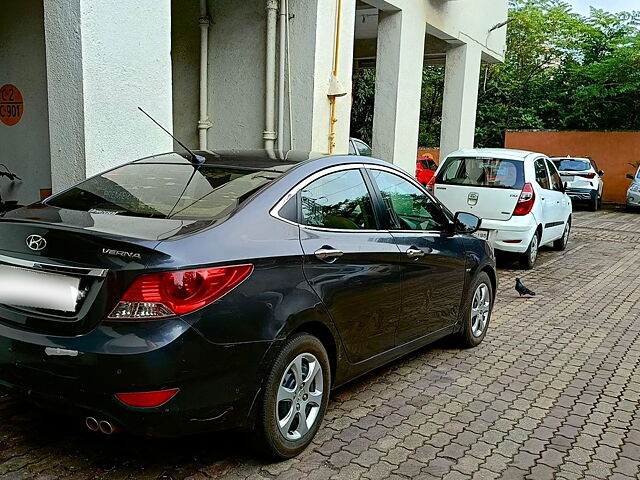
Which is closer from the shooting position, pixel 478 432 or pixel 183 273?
pixel 183 273

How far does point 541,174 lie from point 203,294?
800 centimetres

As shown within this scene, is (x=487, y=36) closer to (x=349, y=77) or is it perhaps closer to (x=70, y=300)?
(x=349, y=77)

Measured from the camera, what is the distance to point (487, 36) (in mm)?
14812

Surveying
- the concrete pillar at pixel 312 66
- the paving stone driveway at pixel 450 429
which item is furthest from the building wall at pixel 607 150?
the paving stone driveway at pixel 450 429

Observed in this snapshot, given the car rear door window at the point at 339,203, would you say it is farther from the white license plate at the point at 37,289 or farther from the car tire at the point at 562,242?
the car tire at the point at 562,242

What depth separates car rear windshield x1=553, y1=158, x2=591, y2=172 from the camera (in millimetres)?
20516

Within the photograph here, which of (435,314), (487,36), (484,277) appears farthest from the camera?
(487,36)

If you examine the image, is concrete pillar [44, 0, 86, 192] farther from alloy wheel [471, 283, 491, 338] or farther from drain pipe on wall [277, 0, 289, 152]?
alloy wheel [471, 283, 491, 338]

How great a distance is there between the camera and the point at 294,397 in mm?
3375

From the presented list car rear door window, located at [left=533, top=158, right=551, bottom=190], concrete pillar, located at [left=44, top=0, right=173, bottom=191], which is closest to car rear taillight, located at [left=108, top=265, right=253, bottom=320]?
concrete pillar, located at [left=44, top=0, right=173, bottom=191]

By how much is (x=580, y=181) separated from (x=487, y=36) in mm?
7776

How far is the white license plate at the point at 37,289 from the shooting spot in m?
2.86

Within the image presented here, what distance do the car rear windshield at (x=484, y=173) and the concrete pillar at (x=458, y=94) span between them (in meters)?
4.55

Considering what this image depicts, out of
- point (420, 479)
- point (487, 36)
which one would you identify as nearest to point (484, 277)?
point (420, 479)
